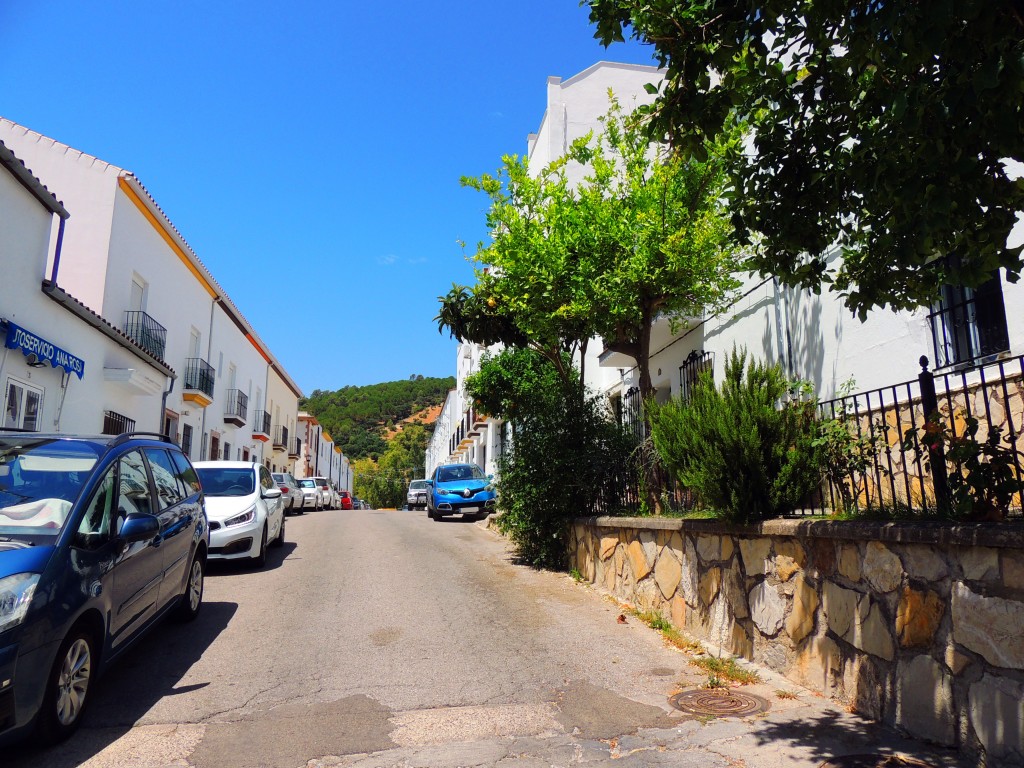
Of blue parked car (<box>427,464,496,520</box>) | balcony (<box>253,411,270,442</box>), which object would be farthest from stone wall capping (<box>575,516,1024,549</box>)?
balcony (<box>253,411,270,442</box>)

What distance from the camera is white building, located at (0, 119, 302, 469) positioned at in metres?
16.7

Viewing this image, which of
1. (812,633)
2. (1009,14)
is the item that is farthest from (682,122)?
(812,633)

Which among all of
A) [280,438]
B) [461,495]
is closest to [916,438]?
[461,495]

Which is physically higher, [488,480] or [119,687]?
[488,480]

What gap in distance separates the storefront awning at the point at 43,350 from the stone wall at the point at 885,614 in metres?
10.4

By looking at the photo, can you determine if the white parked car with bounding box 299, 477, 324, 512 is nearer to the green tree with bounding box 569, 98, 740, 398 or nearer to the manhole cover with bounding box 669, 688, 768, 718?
the green tree with bounding box 569, 98, 740, 398

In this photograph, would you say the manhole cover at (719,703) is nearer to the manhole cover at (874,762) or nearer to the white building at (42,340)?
the manhole cover at (874,762)

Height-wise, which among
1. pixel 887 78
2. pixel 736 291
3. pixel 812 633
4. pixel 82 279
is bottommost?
pixel 812 633

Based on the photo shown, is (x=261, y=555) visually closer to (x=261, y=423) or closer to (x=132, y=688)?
(x=132, y=688)

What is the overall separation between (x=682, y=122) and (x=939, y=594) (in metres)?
2.96

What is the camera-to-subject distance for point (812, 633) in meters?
4.82

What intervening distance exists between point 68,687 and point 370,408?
10826cm

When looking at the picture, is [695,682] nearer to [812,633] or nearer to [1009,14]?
Answer: [812,633]

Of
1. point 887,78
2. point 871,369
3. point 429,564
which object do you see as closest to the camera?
point 887,78
